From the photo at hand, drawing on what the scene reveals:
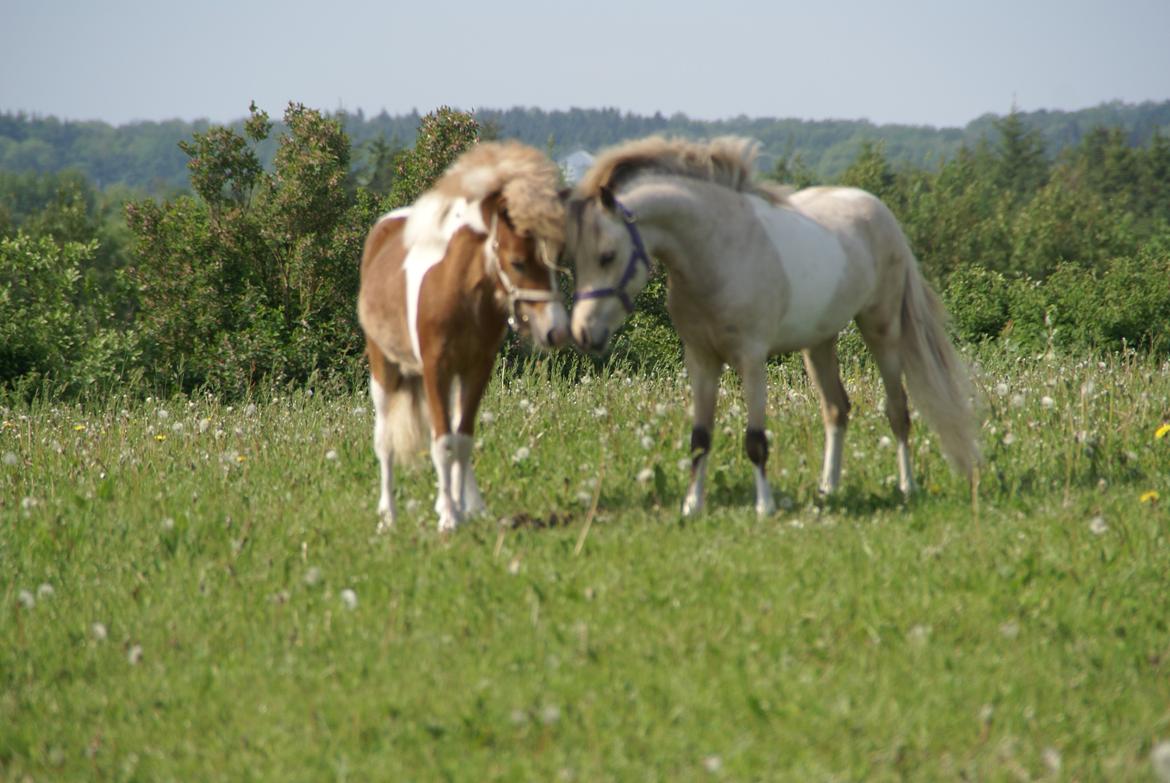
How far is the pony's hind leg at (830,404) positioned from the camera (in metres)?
7.48

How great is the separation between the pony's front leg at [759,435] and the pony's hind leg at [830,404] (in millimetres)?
764

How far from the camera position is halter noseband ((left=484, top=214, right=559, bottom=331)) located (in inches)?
230

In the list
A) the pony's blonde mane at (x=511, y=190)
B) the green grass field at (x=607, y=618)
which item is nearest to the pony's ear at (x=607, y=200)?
the pony's blonde mane at (x=511, y=190)

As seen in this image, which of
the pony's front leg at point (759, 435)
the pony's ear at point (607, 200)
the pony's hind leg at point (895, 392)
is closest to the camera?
the pony's ear at point (607, 200)

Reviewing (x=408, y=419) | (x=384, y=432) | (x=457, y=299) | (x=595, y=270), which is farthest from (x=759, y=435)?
(x=384, y=432)

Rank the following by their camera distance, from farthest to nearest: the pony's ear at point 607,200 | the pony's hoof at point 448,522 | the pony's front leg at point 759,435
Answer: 1. the pony's front leg at point 759,435
2. the pony's hoof at point 448,522
3. the pony's ear at point 607,200

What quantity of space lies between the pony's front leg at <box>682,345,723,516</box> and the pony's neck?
22.5 inches

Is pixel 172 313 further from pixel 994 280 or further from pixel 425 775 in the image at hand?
pixel 994 280

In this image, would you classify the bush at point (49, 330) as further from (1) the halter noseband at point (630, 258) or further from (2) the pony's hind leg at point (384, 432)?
(1) the halter noseband at point (630, 258)

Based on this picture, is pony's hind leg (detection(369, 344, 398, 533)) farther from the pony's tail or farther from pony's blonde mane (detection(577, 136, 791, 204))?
the pony's tail


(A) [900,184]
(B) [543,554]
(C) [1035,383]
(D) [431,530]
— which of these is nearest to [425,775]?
(B) [543,554]

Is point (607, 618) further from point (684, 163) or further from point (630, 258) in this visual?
point (684, 163)

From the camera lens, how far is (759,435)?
22.3ft

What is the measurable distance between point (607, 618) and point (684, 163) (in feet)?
9.34
